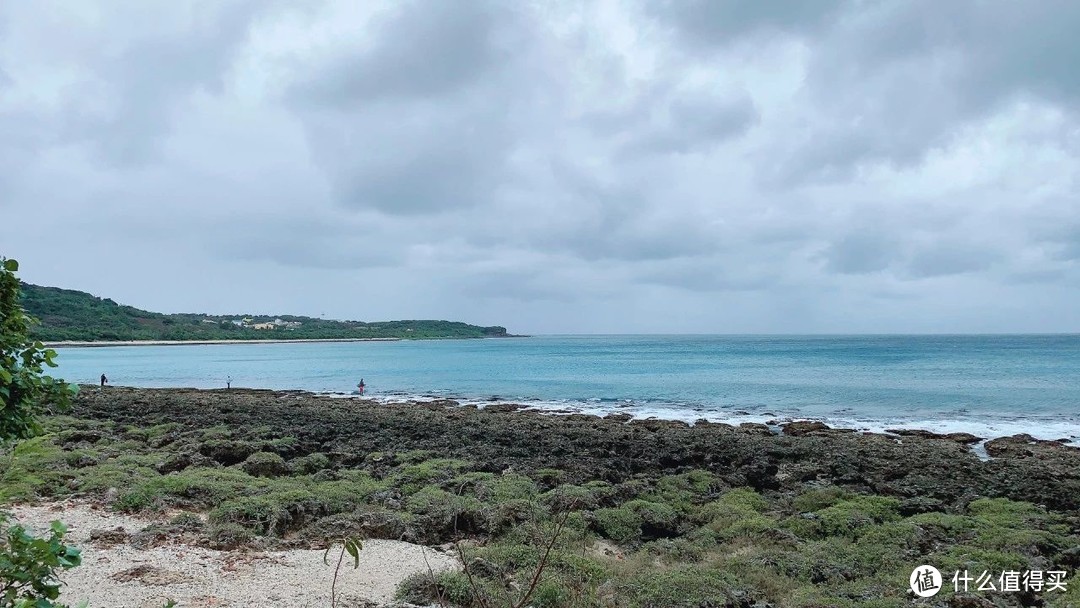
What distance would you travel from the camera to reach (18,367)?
3.29m

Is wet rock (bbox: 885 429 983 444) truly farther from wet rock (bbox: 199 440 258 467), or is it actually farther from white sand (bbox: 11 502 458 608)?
wet rock (bbox: 199 440 258 467)

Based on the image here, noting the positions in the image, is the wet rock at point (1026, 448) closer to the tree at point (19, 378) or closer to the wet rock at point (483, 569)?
the wet rock at point (483, 569)

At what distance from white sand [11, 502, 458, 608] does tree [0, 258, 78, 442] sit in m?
4.44

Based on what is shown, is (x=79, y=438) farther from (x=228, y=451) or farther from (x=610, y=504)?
(x=610, y=504)

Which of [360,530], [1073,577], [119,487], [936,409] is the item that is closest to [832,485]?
[1073,577]

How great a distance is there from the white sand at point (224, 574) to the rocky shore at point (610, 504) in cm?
39

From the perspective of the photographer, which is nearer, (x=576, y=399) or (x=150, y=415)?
(x=150, y=415)

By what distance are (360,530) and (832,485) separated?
10.3 metres

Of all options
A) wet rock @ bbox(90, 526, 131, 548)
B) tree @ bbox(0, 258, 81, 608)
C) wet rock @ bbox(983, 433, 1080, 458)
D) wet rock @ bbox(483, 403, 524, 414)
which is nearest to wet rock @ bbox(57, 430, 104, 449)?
wet rock @ bbox(90, 526, 131, 548)

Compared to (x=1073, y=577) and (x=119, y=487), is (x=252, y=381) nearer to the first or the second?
(x=119, y=487)

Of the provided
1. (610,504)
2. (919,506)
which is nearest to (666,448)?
(610,504)

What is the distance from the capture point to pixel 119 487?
36.6ft

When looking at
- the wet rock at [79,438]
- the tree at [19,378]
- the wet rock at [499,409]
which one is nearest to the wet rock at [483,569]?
the tree at [19,378]

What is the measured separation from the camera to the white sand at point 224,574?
702 cm
